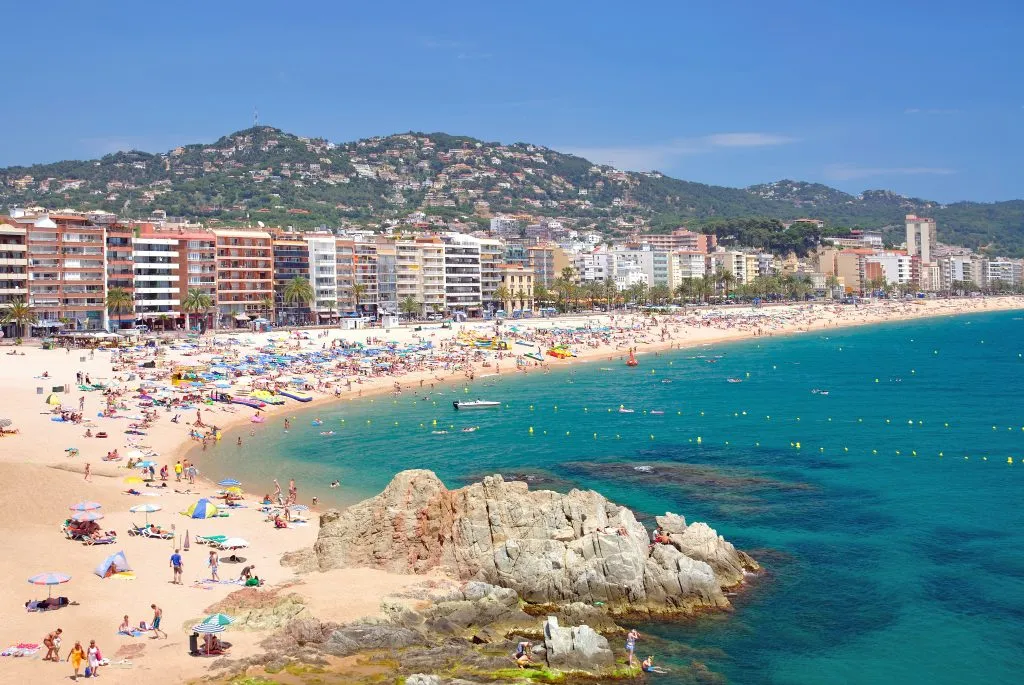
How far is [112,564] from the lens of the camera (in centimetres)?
2453

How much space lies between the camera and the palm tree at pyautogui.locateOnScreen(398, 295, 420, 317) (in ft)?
386

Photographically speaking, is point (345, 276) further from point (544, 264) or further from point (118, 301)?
point (544, 264)

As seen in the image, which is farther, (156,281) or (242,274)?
(242,274)

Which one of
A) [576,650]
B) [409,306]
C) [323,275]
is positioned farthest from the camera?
[409,306]

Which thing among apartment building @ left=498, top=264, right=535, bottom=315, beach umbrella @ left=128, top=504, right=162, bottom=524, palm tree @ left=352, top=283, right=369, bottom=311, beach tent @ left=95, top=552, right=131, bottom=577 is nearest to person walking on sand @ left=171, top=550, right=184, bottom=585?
beach tent @ left=95, top=552, right=131, bottom=577

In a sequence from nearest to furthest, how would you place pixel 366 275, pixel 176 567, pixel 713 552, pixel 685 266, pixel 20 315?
→ 1. pixel 176 567
2. pixel 713 552
3. pixel 20 315
4. pixel 366 275
5. pixel 685 266

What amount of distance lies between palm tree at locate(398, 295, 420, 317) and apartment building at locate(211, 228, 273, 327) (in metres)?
18.2

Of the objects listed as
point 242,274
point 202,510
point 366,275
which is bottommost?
point 202,510

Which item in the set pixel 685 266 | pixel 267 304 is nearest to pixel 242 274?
pixel 267 304

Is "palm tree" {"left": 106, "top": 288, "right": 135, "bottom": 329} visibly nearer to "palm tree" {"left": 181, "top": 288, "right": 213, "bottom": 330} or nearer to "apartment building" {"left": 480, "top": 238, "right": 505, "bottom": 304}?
"palm tree" {"left": 181, "top": 288, "right": 213, "bottom": 330}

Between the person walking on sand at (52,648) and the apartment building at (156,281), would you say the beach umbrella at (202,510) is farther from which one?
the apartment building at (156,281)

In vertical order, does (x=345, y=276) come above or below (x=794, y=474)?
above

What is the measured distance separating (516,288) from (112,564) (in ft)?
374

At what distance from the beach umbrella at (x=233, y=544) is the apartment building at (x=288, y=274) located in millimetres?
82077
